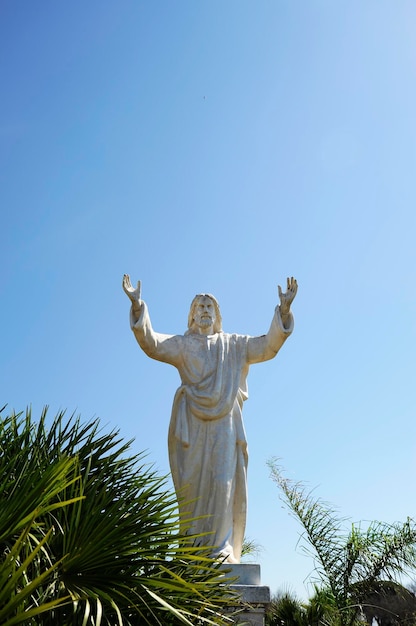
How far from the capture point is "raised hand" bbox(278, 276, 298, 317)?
306 inches

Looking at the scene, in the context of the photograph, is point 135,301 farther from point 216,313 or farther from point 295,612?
point 295,612

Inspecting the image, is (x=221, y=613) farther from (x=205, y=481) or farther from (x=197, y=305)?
(x=197, y=305)

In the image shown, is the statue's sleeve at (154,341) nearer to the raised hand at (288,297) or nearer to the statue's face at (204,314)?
the statue's face at (204,314)

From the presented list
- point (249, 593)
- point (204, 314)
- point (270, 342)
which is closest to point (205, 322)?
point (204, 314)

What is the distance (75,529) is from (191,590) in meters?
0.99

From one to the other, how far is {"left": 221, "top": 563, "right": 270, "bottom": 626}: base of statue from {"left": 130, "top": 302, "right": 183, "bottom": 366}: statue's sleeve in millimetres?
2458

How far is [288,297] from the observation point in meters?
7.79

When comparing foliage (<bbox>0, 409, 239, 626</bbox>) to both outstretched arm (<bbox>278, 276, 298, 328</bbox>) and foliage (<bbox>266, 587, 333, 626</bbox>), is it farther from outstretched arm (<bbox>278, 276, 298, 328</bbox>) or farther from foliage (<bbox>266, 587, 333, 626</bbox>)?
foliage (<bbox>266, 587, 333, 626</bbox>)

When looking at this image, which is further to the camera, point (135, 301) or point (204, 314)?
point (204, 314)

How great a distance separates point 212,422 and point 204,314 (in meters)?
1.39

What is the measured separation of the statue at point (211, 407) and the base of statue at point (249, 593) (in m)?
0.28

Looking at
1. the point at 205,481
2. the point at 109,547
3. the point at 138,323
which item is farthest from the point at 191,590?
the point at 138,323

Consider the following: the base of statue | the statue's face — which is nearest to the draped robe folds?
the statue's face

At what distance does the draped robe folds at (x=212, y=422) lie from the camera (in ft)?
22.9
